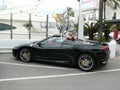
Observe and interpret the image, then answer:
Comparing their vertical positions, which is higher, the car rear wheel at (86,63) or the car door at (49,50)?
the car door at (49,50)

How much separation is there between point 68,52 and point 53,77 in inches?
82.2

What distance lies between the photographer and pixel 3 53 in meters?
14.6

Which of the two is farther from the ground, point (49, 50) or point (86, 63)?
point (49, 50)

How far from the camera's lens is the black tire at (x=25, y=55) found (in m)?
11.7

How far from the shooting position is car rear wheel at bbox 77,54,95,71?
1025 centimetres

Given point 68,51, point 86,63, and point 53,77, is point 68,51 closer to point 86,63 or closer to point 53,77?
point 86,63

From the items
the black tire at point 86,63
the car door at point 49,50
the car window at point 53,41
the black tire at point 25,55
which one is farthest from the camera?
the black tire at point 25,55

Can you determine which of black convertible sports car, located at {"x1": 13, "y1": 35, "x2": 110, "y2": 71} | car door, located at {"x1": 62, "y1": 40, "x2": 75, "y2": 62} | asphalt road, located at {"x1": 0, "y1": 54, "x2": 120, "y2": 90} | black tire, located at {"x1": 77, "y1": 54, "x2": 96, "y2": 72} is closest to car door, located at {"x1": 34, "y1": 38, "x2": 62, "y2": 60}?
black convertible sports car, located at {"x1": 13, "y1": 35, "x2": 110, "y2": 71}

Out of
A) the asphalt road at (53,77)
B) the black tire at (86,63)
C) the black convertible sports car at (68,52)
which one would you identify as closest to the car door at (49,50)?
the black convertible sports car at (68,52)

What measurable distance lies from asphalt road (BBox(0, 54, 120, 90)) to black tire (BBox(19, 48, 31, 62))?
0.26m

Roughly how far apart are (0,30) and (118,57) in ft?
30.5

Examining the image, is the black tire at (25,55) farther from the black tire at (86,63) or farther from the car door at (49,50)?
the black tire at (86,63)

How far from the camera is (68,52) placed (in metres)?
10.7

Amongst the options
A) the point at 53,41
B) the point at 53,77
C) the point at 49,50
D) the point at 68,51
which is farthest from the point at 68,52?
the point at 53,77
